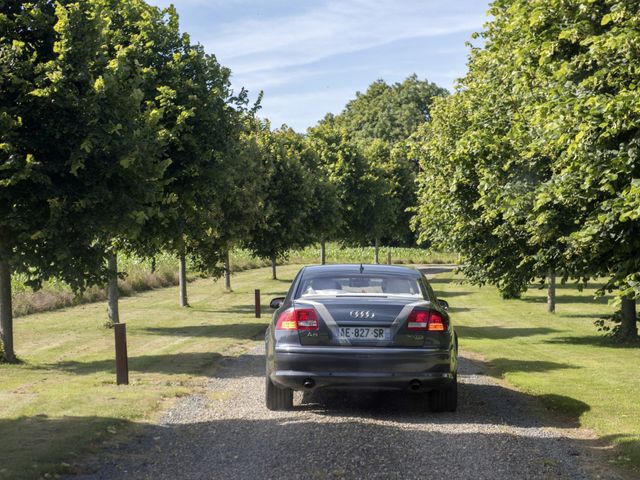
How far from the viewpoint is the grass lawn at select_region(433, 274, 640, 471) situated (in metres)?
9.76

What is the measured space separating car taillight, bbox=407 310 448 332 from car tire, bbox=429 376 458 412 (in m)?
0.78

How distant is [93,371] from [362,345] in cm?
732

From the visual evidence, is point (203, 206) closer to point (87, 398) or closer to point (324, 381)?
point (87, 398)

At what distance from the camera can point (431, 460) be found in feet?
23.7

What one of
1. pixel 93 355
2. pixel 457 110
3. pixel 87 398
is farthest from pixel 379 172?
pixel 87 398

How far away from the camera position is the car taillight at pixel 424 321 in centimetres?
911

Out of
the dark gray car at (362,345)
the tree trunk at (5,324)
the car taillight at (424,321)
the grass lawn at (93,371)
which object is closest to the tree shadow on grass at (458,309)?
the grass lawn at (93,371)

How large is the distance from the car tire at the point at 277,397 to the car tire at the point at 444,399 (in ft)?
5.60

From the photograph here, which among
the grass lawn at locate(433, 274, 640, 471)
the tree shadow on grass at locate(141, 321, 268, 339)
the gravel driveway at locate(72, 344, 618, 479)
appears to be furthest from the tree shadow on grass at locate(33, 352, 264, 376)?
the grass lawn at locate(433, 274, 640, 471)

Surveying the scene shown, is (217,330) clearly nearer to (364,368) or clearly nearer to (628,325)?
(628,325)

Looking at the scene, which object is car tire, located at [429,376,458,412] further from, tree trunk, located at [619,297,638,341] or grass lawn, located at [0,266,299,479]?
tree trunk, located at [619,297,638,341]

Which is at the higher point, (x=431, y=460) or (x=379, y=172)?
(x=379, y=172)

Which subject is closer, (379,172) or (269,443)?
(269,443)

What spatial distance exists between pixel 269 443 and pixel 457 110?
60.3ft
